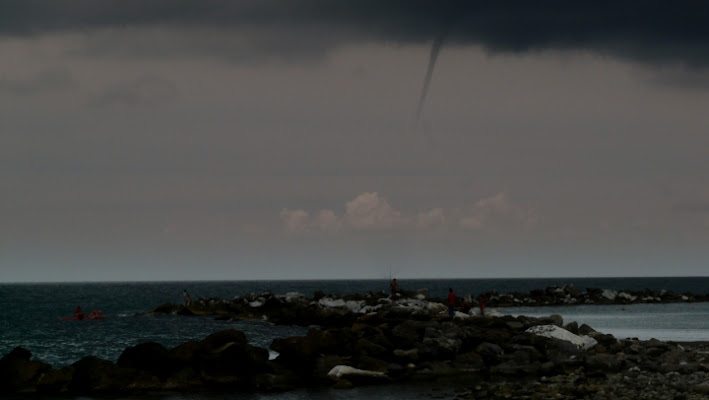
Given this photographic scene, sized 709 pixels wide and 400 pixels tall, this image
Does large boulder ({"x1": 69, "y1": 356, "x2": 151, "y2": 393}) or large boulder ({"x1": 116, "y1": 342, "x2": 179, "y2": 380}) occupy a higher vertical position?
large boulder ({"x1": 116, "y1": 342, "x2": 179, "y2": 380})

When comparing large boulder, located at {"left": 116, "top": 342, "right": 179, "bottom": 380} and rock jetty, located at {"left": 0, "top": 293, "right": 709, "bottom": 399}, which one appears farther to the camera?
large boulder, located at {"left": 116, "top": 342, "right": 179, "bottom": 380}

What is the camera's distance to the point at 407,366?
35.0 meters

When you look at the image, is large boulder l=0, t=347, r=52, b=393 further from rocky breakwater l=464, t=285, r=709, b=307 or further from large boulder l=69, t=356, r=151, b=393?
rocky breakwater l=464, t=285, r=709, b=307

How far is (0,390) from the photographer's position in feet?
104

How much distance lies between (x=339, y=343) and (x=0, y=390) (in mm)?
12958

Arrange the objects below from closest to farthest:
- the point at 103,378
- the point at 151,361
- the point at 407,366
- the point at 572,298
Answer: the point at 103,378 < the point at 151,361 < the point at 407,366 < the point at 572,298

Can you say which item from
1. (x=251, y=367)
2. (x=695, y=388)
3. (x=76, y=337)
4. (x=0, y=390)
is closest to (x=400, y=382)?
(x=251, y=367)

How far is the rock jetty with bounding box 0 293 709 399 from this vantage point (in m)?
29.9

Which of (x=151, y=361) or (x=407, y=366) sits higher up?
(x=151, y=361)

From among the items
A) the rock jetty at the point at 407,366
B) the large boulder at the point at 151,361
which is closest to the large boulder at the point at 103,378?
the rock jetty at the point at 407,366

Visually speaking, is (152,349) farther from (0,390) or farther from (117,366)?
(0,390)

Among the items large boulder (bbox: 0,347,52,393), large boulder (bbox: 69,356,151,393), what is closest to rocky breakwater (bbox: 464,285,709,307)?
large boulder (bbox: 69,356,151,393)

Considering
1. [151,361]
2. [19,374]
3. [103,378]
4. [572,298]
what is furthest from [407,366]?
[572,298]

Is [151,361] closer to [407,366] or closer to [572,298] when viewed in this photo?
[407,366]
